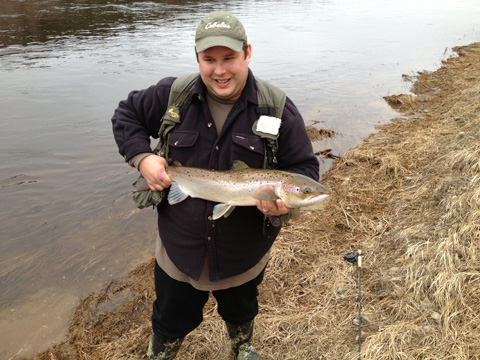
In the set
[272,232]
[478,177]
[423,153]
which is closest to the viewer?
[272,232]

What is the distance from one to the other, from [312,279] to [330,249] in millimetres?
803

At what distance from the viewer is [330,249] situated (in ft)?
17.6

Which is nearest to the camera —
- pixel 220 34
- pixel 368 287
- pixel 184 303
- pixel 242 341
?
pixel 220 34

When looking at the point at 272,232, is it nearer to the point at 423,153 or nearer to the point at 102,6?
the point at 423,153

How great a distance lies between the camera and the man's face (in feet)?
8.36

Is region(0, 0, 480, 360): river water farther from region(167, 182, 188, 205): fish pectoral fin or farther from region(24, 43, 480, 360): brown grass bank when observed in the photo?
region(167, 182, 188, 205): fish pectoral fin

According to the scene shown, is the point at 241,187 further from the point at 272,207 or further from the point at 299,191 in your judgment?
the point at 299,191

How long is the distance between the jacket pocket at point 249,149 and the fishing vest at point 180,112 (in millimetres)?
39

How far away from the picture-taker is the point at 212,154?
2.75 meters

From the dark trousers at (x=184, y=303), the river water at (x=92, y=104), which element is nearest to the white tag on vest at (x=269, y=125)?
the dark trousers at (x=184, y=303)

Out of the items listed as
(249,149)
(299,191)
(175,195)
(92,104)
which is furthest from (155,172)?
(92,104)

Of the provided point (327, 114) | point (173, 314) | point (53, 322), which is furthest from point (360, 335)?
point (327, 114)

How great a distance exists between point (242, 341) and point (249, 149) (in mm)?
2013

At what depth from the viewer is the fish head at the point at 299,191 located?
270cm
